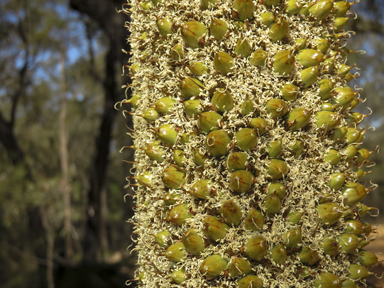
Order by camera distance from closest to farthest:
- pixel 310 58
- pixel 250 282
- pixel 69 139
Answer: pixel 250 282
pixel 310 58
pixel 69 139

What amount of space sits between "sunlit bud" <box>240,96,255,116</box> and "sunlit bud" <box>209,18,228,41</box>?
0.58 ft

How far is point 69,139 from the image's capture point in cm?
1723

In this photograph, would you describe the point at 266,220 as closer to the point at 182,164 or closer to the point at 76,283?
the point at 182,164

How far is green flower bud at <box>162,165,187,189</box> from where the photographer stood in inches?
36.4

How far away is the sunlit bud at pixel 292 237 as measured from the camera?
2.81 feet

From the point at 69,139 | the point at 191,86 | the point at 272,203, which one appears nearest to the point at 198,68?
the point at 191,86

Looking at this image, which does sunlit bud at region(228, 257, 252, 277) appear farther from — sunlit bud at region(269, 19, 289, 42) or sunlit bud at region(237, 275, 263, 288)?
sunlit bud at region(269, 19, 289, 42)

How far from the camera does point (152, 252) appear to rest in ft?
3.25

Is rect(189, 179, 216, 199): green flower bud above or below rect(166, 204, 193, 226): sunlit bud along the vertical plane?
above

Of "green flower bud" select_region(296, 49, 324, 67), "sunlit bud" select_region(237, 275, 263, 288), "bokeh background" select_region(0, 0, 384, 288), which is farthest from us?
"bokeh background" select_region(0, 0, 384, 288)

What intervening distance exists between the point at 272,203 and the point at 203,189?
6.4 inches

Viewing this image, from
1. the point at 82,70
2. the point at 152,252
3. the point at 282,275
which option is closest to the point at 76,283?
the point at 152,252

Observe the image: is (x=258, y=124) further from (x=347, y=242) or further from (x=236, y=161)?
(x=347, y=242)

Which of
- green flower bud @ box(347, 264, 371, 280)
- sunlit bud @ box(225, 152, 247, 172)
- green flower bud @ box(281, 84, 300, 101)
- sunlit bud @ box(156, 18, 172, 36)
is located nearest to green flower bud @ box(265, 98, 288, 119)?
green flower bud @ box(281, 84, 300, 101)
